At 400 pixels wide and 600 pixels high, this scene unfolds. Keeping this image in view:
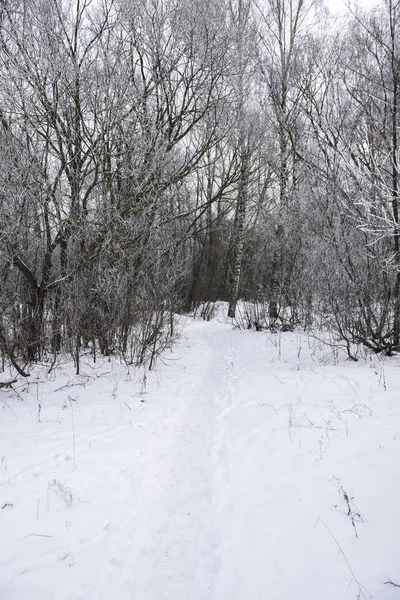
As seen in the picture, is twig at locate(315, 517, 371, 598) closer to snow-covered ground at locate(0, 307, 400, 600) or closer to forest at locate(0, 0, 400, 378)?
snow-covered ground at locate(0, 307, 400, 600)

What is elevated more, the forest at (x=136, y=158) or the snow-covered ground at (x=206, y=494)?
the forest at (x=136, y=158)

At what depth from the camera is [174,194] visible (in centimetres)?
873

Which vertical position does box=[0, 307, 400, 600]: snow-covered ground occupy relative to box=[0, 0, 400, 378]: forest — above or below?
below

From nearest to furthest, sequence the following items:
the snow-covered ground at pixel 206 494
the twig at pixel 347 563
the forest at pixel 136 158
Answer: the twig at pixel 347 563
the snow-covered ground at pixel 206 494
the forest at pixel 136 158

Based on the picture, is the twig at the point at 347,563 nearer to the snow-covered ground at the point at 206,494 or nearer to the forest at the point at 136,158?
the snow-covered ground at the point at 206,494

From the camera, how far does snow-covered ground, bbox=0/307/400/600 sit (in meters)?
2.00

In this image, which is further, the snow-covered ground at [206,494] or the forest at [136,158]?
the forest at [136,158]

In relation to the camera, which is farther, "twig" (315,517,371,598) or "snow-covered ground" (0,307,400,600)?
"snow-covered ground" (0,307,400,600)

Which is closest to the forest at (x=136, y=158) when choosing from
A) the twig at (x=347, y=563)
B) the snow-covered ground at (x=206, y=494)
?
the snow-covered ground at (x=206, y=494)

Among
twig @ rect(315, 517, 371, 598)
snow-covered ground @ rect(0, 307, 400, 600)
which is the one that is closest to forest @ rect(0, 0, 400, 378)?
snow-covered ground @ rect(0, 307, 400, 600)

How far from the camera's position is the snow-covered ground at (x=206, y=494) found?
2.00m

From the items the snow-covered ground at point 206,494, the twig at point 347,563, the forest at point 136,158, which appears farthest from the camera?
the forest at point 136,158

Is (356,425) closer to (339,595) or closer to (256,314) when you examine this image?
(339,595)

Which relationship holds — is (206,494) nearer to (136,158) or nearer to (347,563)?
(347,563)
